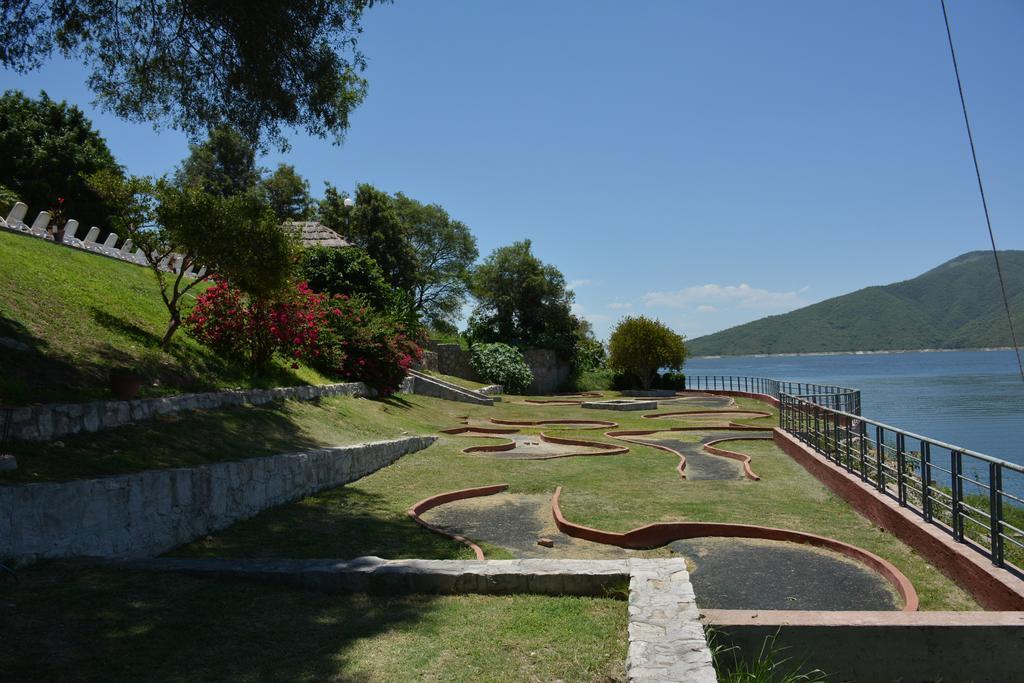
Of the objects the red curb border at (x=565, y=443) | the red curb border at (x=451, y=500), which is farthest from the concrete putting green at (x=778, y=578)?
the red curb border at (x=565, y=443)

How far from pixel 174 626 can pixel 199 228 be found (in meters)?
9.50

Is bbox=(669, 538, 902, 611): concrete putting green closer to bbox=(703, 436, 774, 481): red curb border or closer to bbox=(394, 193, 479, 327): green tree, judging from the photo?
bbox=(703, 436, 774, 481): red curb border

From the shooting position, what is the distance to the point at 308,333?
16.8m

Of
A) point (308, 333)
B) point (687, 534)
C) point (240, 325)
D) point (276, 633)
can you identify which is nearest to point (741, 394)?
point (308, 333)

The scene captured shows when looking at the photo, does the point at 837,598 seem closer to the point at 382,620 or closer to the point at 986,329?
the point at 382,620

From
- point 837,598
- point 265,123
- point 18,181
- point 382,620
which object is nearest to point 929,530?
point 837,598

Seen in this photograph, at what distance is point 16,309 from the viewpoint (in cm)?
1064

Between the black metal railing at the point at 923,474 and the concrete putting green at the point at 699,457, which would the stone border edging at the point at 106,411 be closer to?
the concrete putting green at the point at 699,457

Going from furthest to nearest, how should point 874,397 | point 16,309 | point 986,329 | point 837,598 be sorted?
1. point 986,329
2. point 874,397
3. point 16,309
4. point 837,598

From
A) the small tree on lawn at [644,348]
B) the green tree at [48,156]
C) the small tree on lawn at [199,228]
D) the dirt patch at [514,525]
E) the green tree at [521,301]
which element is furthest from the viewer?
the green tree at [521,301]

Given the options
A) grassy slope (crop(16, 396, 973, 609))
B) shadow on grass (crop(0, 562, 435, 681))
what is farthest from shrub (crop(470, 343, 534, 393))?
shadow on grass (crop(0, 562, 435, 681))

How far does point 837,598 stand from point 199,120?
42.1 ft

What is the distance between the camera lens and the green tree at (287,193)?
51219mm

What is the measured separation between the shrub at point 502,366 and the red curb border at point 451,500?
1120 inches
